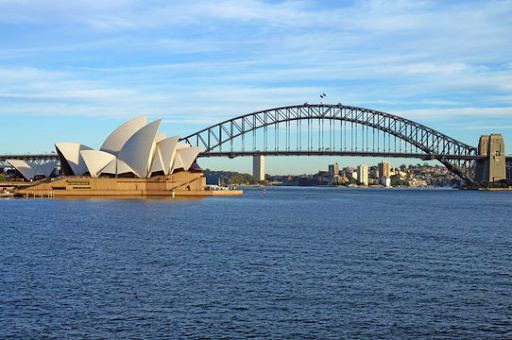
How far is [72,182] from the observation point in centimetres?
9881

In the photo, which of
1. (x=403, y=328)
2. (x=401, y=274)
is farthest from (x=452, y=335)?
(x=401, y=274)

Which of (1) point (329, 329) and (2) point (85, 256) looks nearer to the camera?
(1) point (329, 329)

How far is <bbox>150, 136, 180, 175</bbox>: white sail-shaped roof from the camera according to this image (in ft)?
327

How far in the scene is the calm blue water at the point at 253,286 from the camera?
50.2 ft

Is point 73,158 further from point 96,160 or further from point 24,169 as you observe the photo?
point 24,169

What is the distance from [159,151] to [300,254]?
246 ft

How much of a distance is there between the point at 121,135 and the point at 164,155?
8.83m

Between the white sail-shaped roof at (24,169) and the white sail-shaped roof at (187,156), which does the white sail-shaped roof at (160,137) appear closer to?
the white sail-shaped roof at (187,156)

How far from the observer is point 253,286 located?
2008 cm

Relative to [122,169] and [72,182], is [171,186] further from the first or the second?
[72,182]

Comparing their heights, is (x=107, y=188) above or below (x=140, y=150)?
below

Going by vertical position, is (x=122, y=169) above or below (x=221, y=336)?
above

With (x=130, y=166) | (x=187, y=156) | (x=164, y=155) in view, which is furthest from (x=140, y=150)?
(x=187, y=156)

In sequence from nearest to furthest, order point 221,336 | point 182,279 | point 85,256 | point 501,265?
point 221,336 → point 182,279 → point 501,265 → point 85,256
